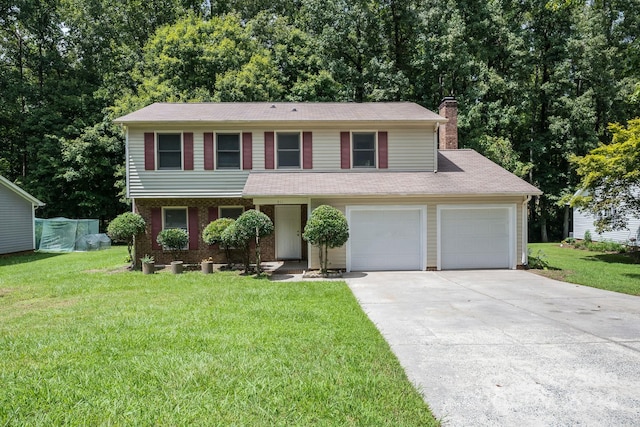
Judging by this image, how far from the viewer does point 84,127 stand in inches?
990

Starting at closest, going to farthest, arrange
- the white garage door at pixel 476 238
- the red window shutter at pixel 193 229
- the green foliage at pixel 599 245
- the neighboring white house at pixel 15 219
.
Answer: the white garage door at pixel 476 238
the red window shutter at pixel 193 229
the neighboring white house at pixel 15 219
the green foliage at pixel 599 245

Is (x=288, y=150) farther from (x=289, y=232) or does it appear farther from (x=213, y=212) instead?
(x=213, y=212)

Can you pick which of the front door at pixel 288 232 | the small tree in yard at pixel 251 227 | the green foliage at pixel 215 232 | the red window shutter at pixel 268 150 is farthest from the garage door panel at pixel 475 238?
the green foliage at pixel 215 232

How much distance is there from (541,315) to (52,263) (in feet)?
54.6

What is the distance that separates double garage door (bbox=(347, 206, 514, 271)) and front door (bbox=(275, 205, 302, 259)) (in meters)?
3.05

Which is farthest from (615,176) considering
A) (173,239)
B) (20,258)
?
(20,258)

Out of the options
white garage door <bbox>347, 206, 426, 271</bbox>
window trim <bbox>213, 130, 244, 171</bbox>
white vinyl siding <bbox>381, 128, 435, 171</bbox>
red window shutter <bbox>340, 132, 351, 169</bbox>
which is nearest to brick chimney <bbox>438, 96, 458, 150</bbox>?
white vinyl siding <bbox>381, 128, 435, 171</bbox>

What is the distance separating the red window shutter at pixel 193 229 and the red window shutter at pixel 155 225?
1.08m

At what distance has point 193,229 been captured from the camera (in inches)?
519

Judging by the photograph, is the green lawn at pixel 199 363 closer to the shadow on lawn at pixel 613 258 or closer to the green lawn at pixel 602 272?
the green lawn at pixel 602 272

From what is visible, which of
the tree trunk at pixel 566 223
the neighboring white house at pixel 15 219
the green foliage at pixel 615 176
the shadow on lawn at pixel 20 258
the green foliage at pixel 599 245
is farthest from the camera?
the tree trunk at pixel 566 223

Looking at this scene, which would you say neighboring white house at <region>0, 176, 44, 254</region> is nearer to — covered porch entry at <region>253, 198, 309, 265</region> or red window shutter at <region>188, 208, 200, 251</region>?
red window shutter at <region>188, 208, 200, 251</region>

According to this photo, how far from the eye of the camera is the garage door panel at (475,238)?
11.8 meters

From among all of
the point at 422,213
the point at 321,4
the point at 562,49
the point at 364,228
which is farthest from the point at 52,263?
the point at 562,49
